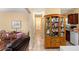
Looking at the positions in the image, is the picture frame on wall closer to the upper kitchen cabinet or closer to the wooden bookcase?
the wooden bookcase

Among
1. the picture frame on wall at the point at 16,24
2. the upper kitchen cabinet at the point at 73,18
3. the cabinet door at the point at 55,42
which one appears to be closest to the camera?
the picture frame on wall at the point at 16,24

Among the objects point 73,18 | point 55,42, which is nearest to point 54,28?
point 55,42

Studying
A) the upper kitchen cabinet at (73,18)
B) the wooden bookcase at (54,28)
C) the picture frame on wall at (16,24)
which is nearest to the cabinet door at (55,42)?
the wooden bookcase at (54,28)

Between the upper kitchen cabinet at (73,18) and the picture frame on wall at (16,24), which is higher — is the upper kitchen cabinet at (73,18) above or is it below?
above

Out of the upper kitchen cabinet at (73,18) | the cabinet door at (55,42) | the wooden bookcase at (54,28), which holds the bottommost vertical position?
the cabinet door at (55,42)

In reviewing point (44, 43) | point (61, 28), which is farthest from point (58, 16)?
point (44, 43)

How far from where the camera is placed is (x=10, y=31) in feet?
9.65

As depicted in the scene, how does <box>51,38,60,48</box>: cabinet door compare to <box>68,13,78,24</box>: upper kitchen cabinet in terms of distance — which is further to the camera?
<box>68,13,78,24</box>: upper kitchen cabinet

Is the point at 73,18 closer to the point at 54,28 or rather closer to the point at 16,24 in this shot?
the point at 54,28

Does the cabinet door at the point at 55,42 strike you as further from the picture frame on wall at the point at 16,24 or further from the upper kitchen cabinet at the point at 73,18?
the picture frame on wall at the point at 16,24

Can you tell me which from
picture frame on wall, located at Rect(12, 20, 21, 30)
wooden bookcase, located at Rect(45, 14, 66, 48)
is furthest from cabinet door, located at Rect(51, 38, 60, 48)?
picture frame on wall, located at Rect(12, 20, 21, 30)
